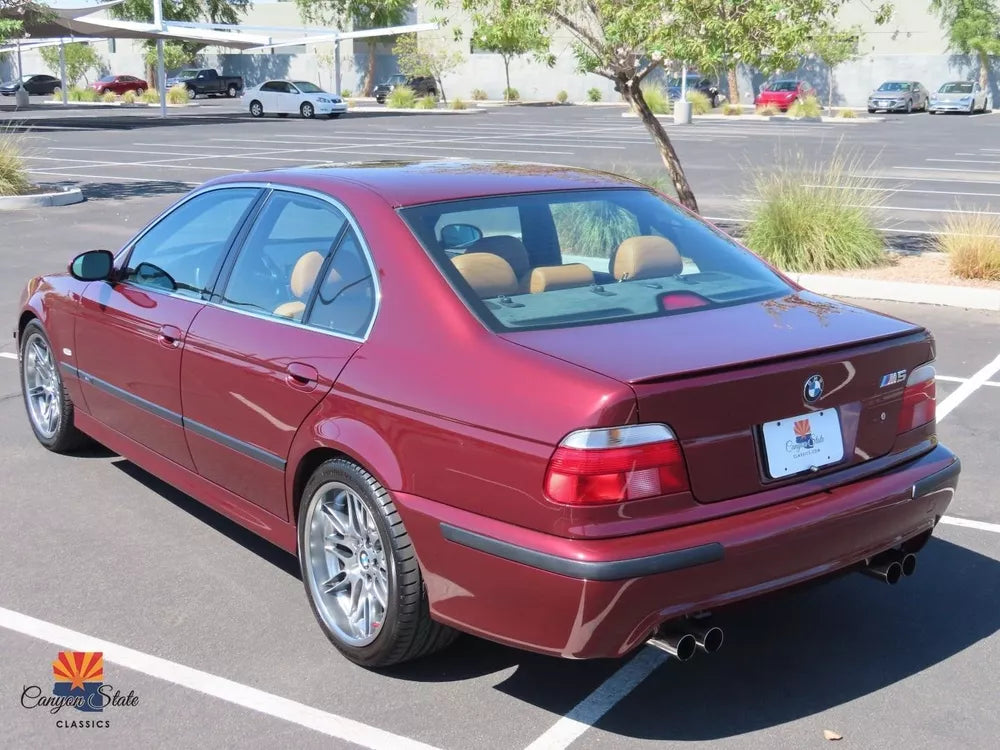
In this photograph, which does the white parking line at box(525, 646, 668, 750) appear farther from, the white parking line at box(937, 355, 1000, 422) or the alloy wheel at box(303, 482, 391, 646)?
the white parking line at box(937, 355, 1000, 422)

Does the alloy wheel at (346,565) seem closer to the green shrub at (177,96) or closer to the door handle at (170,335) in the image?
the door handle at (170,335)

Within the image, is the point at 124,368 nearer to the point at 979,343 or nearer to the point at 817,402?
the point at 817,402

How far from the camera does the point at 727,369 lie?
11.3 feet

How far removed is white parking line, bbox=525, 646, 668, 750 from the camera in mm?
3605

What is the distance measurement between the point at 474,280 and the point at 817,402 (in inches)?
45.4

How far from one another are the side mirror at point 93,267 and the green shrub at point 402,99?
5538cm

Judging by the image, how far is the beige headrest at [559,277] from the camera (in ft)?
13.7

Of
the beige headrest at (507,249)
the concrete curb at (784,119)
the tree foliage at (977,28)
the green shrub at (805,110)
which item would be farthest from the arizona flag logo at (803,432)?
the tree foliage at (977,28)

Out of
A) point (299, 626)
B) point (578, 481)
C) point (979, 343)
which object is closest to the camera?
point (578, 481)

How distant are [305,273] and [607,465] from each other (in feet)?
5.33

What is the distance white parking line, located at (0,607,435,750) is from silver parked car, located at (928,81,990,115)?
5668 centimetres

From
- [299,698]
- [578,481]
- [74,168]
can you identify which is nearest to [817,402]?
[578,481]

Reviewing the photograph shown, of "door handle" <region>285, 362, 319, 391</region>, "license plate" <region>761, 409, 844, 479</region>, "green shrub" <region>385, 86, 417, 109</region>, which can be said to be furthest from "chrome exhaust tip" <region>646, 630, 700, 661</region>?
"green shrub" <region>385, 86, 417, 109</region>

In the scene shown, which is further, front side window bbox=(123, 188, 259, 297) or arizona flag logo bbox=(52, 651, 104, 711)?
front side window bbox=(123, 188, 259, 297)
